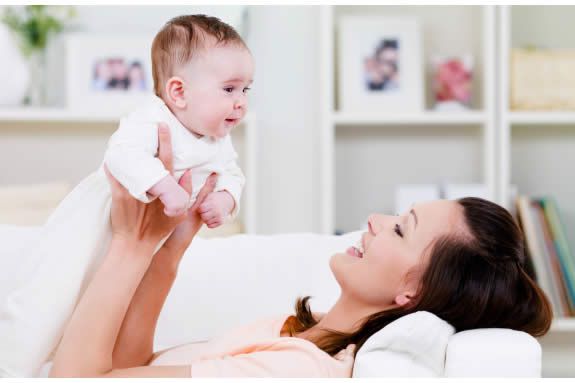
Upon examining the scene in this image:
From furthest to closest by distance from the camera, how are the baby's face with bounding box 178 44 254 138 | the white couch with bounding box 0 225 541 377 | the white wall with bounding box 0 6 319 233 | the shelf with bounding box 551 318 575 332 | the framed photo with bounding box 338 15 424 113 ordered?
the white wall with bounding box 0 6 319 233 → the framed photo with bounding box 338 15 424 113 → the shelf with bounding box 551 318 575 332 → the white couch with bounding box 0 225 541 377 → the baby's face with bounding box 178 44 254 138

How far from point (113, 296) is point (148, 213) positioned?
18 cm

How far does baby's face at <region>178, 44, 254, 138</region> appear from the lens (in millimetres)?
1253

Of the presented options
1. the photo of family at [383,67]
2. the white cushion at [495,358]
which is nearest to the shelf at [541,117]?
the photo of family at [383,67]

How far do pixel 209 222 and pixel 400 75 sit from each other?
5.40 ft

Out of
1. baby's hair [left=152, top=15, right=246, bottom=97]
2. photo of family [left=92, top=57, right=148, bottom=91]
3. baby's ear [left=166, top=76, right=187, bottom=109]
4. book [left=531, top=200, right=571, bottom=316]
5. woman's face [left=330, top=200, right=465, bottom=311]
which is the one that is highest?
photo of family [left=92, top=57, right=148, bottom=91]

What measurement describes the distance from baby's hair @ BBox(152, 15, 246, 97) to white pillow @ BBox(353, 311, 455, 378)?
0.58 metres

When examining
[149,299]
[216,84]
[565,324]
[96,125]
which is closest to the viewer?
[216,84]

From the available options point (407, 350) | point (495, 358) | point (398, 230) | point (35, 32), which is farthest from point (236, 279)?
point (35, 32)

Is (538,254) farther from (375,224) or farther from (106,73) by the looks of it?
(106,73)

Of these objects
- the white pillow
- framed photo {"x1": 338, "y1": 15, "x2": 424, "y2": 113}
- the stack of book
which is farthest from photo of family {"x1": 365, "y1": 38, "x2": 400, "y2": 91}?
the white pillow

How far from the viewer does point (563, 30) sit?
2.97 meters

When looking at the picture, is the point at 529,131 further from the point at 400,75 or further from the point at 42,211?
the point at 42,211

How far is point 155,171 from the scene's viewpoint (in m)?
1.19

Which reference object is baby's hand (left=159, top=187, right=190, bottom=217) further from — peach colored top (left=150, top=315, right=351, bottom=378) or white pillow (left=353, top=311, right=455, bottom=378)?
white pillow (left=353, top=311, right=455, bottom=378)
